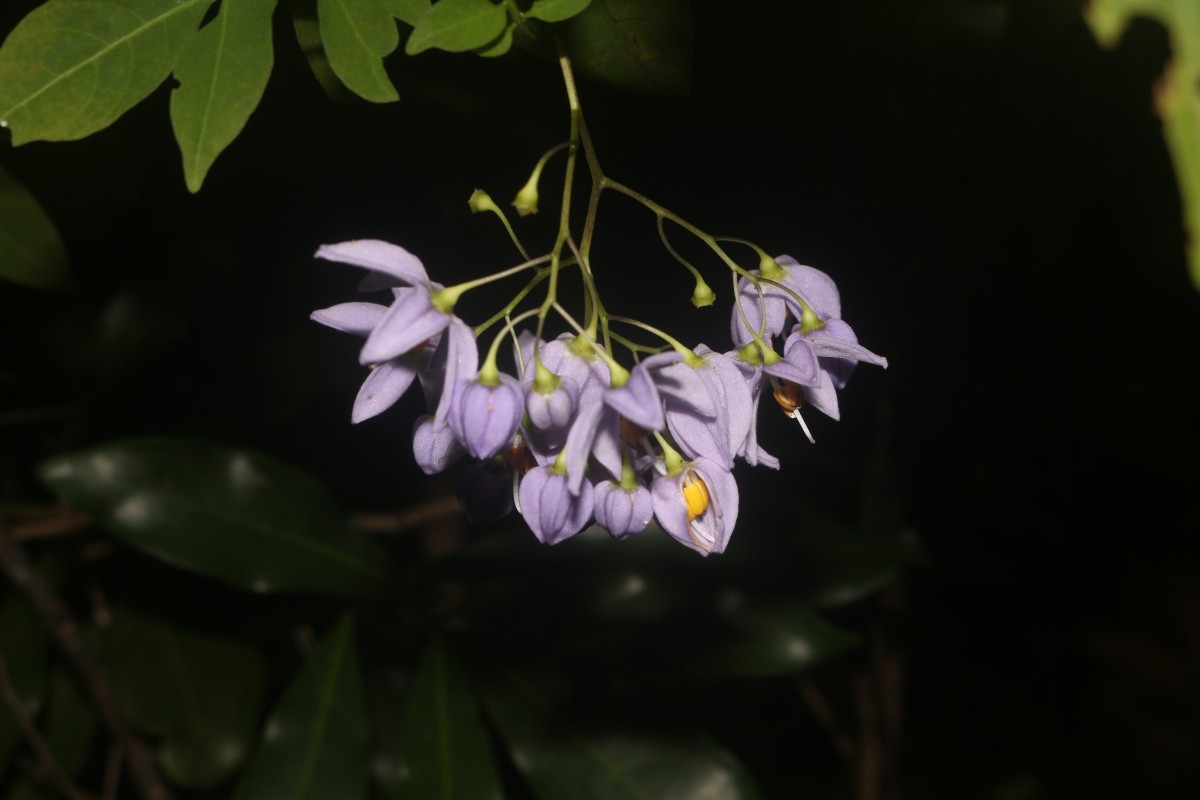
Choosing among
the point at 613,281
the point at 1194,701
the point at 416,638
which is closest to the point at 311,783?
the point at 416,638

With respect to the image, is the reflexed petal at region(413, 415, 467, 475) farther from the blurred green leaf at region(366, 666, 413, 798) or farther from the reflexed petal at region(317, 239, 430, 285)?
the blurred green leaf at region(366, 666, 413, 798)

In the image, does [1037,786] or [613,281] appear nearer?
[613,281]

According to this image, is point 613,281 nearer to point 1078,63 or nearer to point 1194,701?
point 1078,63

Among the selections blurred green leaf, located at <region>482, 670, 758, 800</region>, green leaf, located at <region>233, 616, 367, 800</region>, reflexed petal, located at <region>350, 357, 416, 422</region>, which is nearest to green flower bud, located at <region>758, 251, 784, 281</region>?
reflexed petal, located at <region>350, 357, 416, 422</region>

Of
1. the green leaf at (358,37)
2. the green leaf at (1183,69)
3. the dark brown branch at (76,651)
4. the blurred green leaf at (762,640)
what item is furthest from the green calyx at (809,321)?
the dark brown branch at (76,651)

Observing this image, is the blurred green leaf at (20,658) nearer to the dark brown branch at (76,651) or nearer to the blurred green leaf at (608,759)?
the dark brown branch at (76,651)

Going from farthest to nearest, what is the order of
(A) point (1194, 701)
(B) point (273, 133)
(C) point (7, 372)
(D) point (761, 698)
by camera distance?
(A) point (1194, 701)
(D) point (761, 698)
(C) point (7, 372)
(B) point (273, 133)
